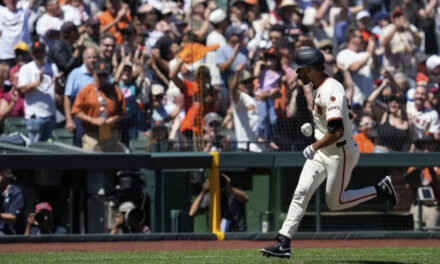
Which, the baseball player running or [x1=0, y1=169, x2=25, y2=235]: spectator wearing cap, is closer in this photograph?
the baseball player running

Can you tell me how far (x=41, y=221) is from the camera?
10.9 m

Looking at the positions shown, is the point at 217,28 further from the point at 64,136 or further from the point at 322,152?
the point at 322,152

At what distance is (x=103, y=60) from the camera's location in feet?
40.2

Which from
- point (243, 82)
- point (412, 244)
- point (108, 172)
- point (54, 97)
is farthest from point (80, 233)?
point (412, 244)

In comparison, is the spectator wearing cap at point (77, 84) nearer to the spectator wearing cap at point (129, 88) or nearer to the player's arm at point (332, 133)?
the spectator wearing cap at point (129, 88)

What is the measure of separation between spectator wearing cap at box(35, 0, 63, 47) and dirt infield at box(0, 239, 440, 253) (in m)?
3.66

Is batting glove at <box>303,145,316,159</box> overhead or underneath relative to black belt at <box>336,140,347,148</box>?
underneath

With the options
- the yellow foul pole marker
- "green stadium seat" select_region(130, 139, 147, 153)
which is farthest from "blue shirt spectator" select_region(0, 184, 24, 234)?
the yellow foul pole marker

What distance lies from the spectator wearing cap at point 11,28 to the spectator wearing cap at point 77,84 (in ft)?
3.64

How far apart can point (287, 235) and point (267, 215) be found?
13.5 feet

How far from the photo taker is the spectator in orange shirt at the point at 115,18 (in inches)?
549

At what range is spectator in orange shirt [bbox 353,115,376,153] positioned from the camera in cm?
1234

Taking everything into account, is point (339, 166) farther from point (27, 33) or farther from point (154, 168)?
point (27, 33)

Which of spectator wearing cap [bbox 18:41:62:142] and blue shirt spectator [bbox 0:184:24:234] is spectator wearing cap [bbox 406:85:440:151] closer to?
spectator wearing cap [bbox 18:41:62:142]
